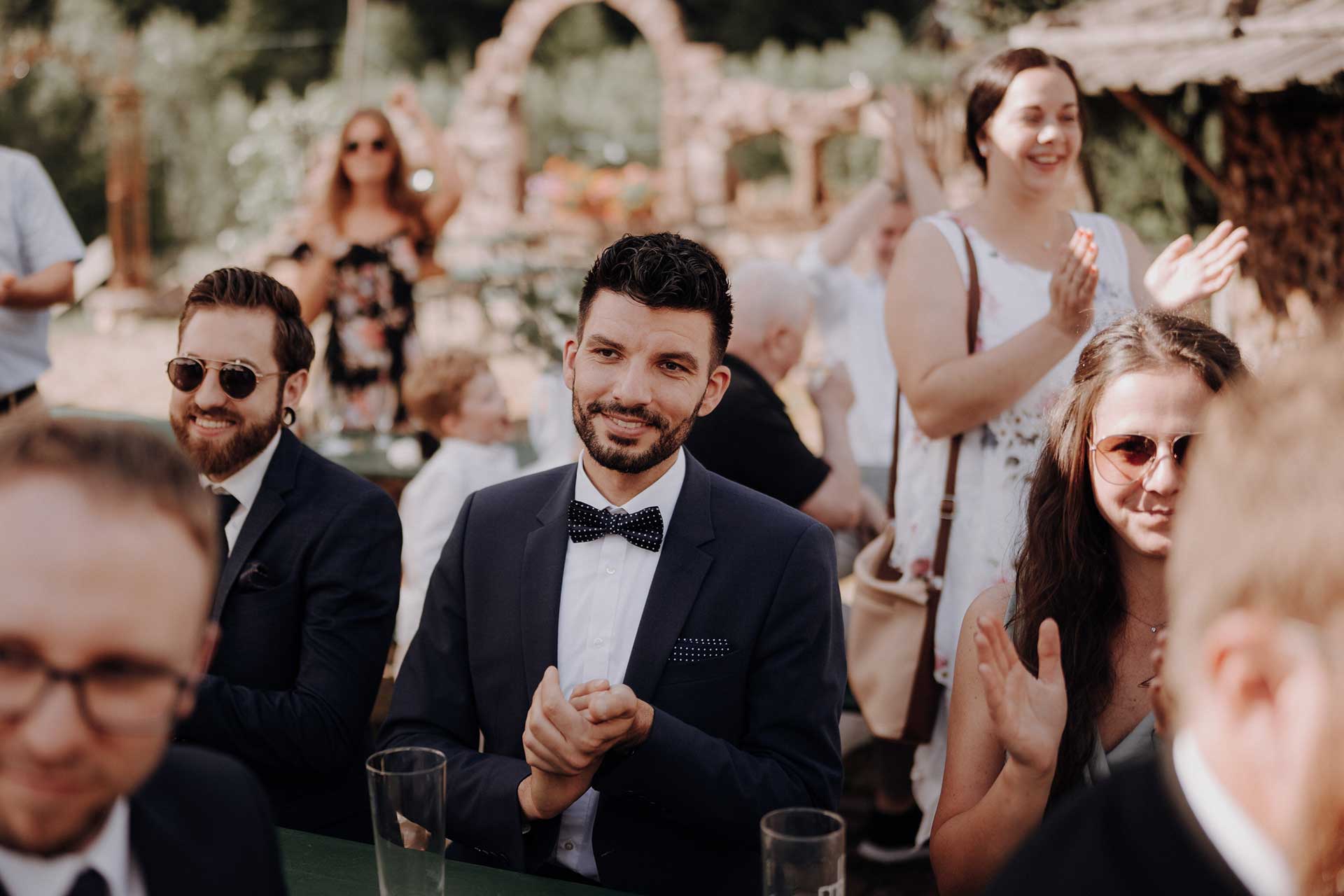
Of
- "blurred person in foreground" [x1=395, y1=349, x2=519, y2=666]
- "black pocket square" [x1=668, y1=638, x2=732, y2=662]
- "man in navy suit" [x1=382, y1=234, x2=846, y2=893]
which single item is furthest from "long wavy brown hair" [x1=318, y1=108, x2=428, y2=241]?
"black pocket square" [x1=668, y1=638, x2=732, y2=662]

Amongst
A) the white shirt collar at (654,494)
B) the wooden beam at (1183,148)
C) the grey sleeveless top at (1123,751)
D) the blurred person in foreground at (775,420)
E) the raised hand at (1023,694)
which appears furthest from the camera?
the wooden beam at (1183,148)

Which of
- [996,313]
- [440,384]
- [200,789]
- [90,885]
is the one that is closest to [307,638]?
[200,789]

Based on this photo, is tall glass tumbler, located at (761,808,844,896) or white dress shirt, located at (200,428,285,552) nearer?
tall glass tumbler, located at (761,808,844,896)

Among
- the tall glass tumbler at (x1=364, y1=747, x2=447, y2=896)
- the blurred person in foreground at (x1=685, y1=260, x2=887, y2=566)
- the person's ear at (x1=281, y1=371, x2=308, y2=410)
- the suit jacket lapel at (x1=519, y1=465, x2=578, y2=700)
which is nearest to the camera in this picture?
the tall glass tumbler at (x1=364, y1=747, x2=447, y2=896)

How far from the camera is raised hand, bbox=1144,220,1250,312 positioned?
8.79ft

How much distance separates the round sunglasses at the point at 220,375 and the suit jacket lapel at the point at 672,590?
873 millimetres

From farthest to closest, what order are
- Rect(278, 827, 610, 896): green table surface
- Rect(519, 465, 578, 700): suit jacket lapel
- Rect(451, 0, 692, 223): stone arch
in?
Rect(451, 0, 692, 223): stone arch → Rect(519, 465, 578, 700): suit jacket lapel → Rect(278, 827, 610, 896): green table surface

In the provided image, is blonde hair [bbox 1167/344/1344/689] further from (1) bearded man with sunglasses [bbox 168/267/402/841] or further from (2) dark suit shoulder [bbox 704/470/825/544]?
(1) bearded man with sunglasses [bbox 168/267/402/841]

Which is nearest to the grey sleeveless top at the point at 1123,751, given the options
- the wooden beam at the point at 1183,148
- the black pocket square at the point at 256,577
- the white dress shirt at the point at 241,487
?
the black pocket square at the point at 256,577

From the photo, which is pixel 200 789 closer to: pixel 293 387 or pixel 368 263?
pixel 293 387

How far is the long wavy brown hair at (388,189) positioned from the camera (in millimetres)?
5387

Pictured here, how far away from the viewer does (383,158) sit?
5.41 metres

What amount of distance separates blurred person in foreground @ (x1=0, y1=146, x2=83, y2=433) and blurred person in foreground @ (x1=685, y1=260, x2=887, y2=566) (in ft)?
7.58

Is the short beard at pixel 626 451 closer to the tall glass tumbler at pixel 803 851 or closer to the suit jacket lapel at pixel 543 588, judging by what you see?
the suit jacket lapel at pixel 543 588
